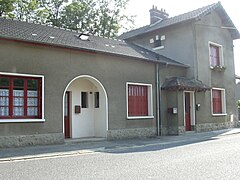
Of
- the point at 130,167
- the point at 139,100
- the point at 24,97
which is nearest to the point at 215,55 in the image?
the point at 139,100

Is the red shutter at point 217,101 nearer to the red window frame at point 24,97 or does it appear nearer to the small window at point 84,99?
the small window at point 84,99

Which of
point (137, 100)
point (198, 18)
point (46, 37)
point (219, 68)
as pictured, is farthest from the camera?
point (219, 68)

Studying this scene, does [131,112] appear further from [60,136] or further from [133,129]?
[60,136]

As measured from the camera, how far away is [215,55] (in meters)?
22.5

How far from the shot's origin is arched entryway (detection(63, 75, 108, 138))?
15234 millimetres

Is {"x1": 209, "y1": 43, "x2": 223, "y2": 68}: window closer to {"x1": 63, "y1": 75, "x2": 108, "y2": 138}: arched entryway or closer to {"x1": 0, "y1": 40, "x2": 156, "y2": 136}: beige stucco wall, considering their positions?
{"x1": 0, "y1": 40, "x2": 156, "y2": 136}: beige stucco wall

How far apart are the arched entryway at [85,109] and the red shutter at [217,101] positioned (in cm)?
903

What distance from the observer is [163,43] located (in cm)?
2184

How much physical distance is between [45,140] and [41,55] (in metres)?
3.48

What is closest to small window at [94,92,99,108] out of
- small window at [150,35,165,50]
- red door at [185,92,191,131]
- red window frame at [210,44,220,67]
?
red door at [185,92,191,131]

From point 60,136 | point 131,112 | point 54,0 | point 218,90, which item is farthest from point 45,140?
point 54,0

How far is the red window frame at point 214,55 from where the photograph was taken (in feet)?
72.0

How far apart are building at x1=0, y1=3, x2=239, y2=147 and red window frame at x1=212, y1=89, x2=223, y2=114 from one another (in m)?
0.07

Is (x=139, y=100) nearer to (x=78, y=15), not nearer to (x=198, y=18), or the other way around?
(x=198, y=18)
